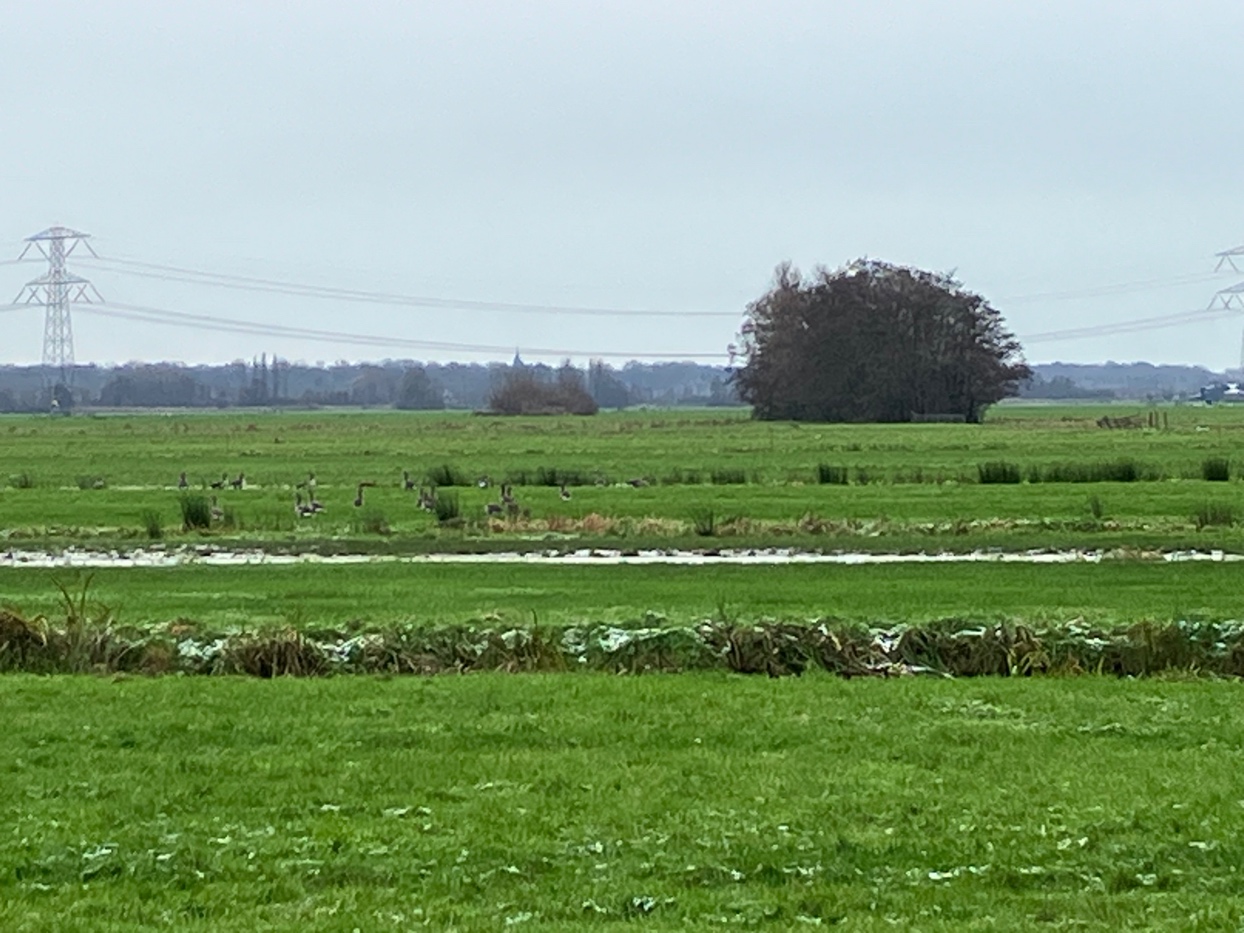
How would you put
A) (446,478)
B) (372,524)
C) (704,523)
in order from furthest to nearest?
(446,478) → (372,524) → (704,523)

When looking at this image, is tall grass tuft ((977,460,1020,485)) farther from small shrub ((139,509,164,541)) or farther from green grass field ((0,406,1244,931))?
small shrub ((139,509,164,541))

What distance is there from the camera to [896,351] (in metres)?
128

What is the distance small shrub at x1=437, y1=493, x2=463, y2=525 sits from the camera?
43.7 m

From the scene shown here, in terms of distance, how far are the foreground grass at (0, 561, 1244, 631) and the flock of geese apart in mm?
10407

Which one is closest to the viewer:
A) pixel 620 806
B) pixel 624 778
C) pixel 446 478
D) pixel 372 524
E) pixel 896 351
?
pixel 620 806

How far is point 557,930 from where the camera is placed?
899 centimetres

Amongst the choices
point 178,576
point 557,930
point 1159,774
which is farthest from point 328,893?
point 178,576

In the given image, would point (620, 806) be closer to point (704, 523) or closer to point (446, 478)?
point (704, 523)

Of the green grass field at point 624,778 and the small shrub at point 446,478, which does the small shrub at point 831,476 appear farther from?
the green grass field at point 624,778

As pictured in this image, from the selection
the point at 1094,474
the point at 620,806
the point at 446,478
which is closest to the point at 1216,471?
the point at 1094,474

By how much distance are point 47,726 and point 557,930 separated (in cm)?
762

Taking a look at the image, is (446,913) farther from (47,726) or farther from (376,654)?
(376,654)

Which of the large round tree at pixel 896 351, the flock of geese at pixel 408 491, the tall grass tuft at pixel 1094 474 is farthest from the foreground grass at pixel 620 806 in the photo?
the large round tree at pixel 896 351

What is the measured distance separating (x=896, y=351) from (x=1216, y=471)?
7386cm
